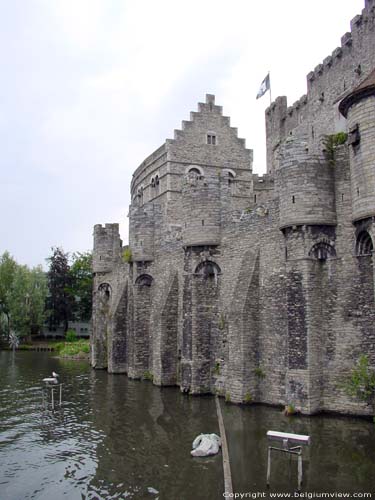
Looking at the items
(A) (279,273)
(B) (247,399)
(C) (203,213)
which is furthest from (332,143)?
(B) (247,399)

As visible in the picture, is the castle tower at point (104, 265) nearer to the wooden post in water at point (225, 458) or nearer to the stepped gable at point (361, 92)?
the wooden post in water at point (225, 458)

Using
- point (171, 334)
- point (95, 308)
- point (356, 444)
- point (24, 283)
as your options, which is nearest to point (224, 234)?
point (171, 334)

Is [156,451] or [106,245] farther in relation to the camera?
[106,245]

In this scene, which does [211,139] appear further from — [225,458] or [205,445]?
[225,458]

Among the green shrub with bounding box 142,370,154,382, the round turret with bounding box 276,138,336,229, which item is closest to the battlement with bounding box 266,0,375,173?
the round turret with bounding box 276,138,336,229

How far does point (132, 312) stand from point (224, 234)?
8.42 metres

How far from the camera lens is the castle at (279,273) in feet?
46.5

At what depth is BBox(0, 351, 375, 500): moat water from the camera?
933cm

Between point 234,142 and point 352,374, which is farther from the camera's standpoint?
point 234,142

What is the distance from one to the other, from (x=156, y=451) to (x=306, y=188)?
28.0 feet

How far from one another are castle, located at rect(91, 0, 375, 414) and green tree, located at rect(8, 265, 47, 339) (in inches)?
994

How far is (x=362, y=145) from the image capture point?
529 inches

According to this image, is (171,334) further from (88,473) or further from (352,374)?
(88,473)

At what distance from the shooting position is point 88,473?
10.5m
